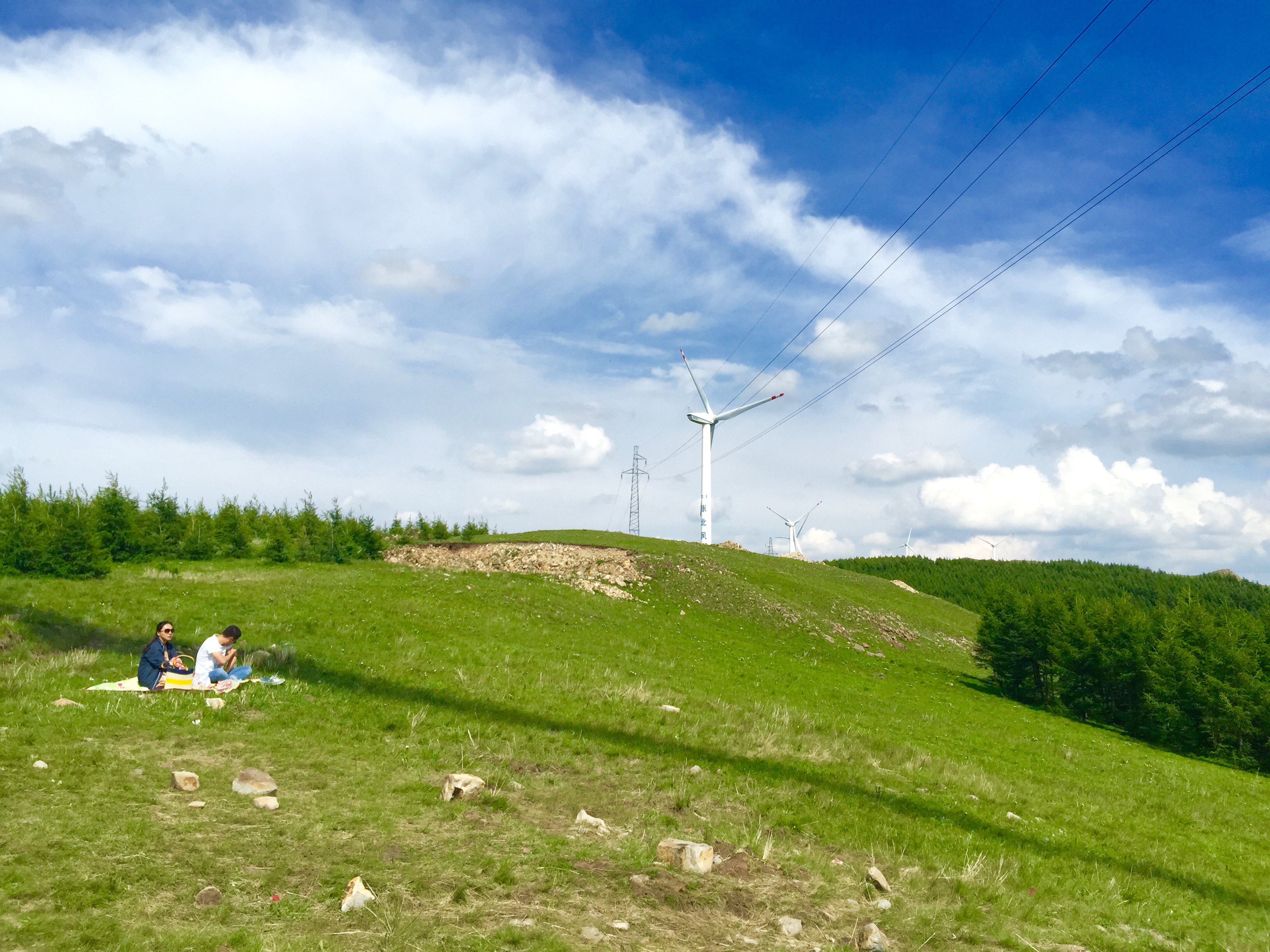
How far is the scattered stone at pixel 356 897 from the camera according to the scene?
8852 millimetres

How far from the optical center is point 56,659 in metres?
19.4

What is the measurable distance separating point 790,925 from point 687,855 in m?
1.85

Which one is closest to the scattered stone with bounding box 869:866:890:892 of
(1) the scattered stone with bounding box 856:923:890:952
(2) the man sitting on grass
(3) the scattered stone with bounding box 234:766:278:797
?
(1) the scattered stone with bounding box 856:923:890:952

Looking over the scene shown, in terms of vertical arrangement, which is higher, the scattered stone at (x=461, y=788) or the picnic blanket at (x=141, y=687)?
the picnic blanket at (x=141, y=687)

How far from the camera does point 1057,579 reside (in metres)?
144

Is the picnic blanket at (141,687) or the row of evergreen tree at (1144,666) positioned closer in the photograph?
the picnic blanket at (141,687)

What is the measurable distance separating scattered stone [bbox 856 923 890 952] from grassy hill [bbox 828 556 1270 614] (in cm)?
12146

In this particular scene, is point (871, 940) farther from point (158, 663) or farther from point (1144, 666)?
point (1144, 666)

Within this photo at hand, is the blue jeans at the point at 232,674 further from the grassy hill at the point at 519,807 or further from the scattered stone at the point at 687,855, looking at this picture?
the scattered stone at the point at 687,855

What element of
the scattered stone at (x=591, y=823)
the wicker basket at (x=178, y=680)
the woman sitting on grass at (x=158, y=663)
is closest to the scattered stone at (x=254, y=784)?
the scattered stone at (x=591, y=823)

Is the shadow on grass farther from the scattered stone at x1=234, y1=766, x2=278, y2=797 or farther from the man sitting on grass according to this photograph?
the scattered stone at x1=234, y1=766, x2=278, y2=797

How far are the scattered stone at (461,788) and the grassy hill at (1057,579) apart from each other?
121m

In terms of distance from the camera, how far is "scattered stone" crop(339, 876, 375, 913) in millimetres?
8852

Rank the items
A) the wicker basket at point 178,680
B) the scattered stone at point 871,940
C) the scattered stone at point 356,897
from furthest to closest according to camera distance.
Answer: the wicker basket at point 178,680 → the scattered stone at point 871,940 → the scattered stone at point 356,897
